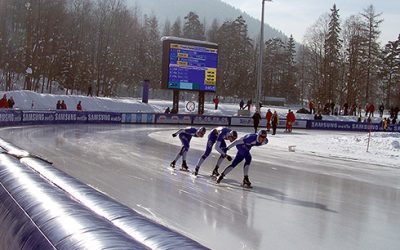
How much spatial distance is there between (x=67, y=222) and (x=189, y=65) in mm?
33808

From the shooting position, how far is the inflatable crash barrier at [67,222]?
2900 millimetres

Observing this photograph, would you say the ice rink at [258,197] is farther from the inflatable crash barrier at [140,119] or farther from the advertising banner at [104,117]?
the advertising banner at [104,117]

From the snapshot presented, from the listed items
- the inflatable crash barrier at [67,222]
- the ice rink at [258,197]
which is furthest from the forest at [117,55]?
the inflatable crash barrier at [67,222]

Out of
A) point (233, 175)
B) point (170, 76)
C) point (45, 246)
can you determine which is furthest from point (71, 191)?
point (170, 76)

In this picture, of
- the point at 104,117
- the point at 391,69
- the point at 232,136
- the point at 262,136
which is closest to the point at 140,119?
the point at 104,117

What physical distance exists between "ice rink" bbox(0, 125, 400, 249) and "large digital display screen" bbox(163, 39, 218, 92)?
19033 millimetres

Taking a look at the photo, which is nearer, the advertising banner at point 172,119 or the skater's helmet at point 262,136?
the skater's helmet at point 262,136

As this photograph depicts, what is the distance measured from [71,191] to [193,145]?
1712cm

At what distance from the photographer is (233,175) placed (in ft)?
41.8

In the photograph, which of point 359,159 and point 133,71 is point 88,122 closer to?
point 359,159

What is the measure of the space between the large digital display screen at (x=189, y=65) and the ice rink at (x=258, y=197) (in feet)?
62.4

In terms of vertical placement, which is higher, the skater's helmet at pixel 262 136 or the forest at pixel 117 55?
the forest at pixel 117 55

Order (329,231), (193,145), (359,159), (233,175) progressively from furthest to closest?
(193,145) → (359,159) → (233,175) → (329,231)

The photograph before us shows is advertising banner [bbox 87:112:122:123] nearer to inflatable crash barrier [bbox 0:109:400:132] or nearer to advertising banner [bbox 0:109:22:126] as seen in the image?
inflatable crash barrier [bbox 0:109:400:132]
